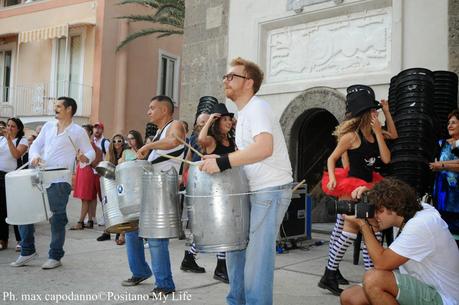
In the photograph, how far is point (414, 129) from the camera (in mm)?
5172

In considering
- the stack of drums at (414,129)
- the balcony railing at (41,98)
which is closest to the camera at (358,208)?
the stack of drums at (414,129)

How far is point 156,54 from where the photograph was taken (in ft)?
63.0

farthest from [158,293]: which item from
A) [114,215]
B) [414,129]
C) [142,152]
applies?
[414,129]

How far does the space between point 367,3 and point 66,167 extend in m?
4.95

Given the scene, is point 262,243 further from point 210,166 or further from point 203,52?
point 203,52

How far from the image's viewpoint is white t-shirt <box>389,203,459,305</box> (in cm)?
277

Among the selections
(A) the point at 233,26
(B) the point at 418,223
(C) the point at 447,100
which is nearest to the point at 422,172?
(C) the point at 447,100

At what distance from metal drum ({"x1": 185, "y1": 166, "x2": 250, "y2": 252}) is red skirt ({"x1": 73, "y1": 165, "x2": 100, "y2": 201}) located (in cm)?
545

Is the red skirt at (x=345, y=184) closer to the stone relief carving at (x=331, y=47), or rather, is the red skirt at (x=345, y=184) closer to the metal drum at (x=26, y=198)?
the metal drum at (x=26, y=198)

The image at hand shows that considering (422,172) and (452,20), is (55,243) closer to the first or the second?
(422,172)

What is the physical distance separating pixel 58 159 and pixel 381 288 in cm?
372

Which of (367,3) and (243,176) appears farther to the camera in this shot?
(367,3)

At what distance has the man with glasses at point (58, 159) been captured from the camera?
5074 millimetres

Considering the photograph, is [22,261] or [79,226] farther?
[79,226]
